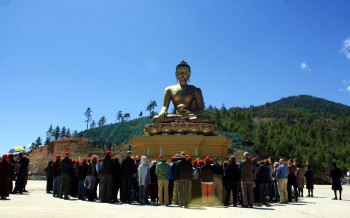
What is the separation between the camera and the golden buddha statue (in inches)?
681

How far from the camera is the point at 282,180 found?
11.7m

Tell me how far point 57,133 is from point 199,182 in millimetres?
73209

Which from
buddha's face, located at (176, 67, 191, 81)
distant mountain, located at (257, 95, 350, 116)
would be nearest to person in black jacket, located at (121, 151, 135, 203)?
buddha's face, located at (176, 67, 191, 81)

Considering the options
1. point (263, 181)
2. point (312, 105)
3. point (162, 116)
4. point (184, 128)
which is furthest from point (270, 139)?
point (312, 105)

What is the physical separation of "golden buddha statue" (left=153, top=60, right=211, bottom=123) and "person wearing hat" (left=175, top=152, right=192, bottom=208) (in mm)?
7046

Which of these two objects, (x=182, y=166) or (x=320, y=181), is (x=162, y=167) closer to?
(x=182, y=166)

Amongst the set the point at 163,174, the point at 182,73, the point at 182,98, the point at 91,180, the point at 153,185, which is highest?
the point at 182,73

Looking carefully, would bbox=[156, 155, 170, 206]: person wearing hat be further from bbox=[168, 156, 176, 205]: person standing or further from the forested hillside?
the forested hillside

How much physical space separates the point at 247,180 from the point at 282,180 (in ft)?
6.53

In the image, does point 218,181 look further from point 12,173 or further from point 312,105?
point 312,105

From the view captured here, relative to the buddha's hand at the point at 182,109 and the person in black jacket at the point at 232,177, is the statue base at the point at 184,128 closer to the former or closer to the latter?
the buddha's hand at the point at 182,109

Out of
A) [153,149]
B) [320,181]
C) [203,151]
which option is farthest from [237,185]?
[320,181]

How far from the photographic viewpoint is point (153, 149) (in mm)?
15867

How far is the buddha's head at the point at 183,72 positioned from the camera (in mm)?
18703
